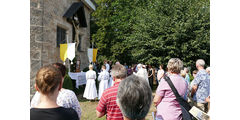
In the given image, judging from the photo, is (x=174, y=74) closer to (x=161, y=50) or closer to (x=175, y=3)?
(x=161, y=50)

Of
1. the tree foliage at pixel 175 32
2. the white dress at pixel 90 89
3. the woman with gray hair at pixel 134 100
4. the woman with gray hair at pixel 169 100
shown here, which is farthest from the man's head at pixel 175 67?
the tree foliage at pixel 175 32

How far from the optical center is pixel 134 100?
1.33 m

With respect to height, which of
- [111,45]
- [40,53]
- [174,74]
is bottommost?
[174,74]

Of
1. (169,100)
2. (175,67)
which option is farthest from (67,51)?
(169,100)

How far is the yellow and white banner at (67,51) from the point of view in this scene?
8219 mm

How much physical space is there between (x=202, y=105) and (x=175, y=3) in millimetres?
9874

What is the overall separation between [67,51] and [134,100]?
7447 millimetres

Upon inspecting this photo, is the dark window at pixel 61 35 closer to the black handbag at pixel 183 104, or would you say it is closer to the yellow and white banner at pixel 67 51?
the yellow and white banner at pixel 67 51

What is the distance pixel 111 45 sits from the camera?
2111 cm

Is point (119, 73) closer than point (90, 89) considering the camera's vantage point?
Yes

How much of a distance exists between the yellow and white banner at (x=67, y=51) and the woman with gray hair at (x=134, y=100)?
719 cm

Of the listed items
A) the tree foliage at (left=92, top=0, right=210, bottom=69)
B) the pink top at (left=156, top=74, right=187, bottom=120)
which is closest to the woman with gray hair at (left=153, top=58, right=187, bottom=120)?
the pink top at (left=156, top=74, right=187, bottom=120)

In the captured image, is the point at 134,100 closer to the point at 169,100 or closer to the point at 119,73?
the point at 119,73

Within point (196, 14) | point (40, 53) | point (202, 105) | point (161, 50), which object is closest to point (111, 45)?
point (161, 50)
